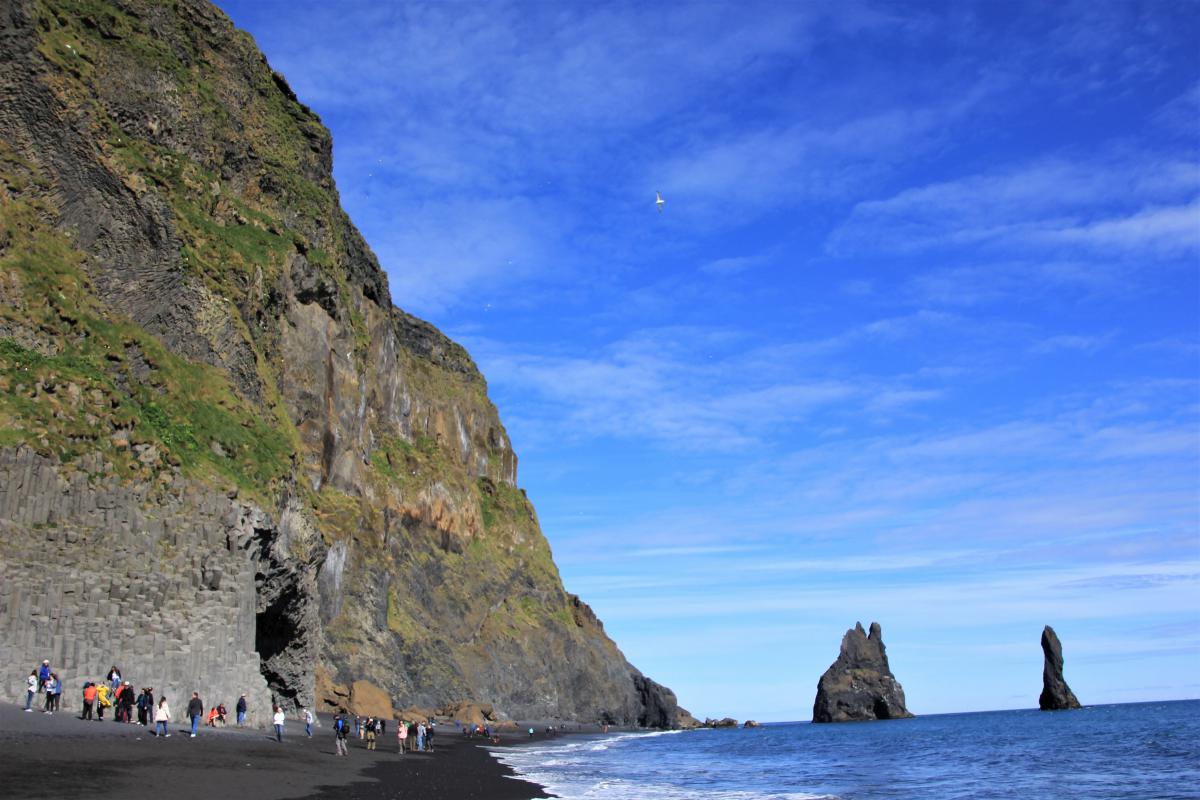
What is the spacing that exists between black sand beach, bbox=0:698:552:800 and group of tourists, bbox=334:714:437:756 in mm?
1074

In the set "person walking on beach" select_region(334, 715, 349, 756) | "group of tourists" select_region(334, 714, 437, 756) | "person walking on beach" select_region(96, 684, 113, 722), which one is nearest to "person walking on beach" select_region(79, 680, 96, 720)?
"person walking on beach" select_region(96, 684, 113, 722)

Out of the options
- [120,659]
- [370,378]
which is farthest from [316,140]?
[120,659]

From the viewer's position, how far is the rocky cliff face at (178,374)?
3675 centimetres

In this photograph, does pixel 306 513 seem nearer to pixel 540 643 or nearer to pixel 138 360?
pixel 138 360

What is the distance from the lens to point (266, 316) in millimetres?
64750

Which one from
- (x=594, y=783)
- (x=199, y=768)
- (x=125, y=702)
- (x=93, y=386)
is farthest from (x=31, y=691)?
(x=594, y=783)

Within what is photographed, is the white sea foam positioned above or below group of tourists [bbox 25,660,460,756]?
below

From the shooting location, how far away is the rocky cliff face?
36.8 metres

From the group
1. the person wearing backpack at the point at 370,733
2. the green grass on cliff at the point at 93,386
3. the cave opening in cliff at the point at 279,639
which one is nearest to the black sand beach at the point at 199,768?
the person wearing backpack at the point at 370,733

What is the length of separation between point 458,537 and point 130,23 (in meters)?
75.6

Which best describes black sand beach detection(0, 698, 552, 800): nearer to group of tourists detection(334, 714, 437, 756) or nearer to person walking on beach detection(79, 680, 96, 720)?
person walking on beach detection(79, 680, 96, 720)

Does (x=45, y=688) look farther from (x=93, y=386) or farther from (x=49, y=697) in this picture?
(x=93, y=386)

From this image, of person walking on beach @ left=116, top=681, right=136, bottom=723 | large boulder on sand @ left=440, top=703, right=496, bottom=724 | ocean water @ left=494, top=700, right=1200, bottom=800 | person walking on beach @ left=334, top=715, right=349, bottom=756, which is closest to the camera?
person walking on beach @ left=116, top=681, right=136, bottom=723

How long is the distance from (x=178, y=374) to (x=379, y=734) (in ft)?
103
